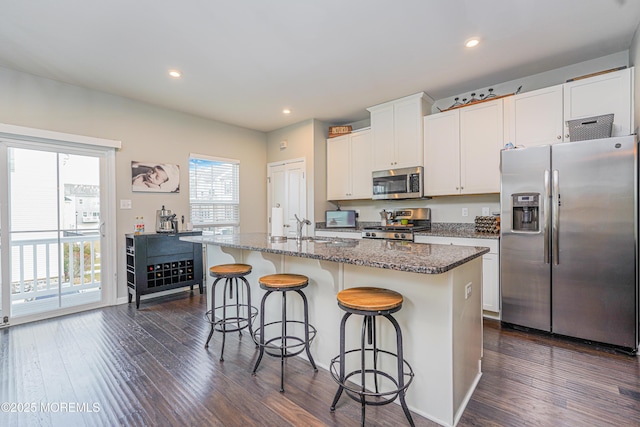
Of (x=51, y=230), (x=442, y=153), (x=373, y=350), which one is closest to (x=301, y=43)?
(x=442, y=153)

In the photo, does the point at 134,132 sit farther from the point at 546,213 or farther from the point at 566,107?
the point at 566,107

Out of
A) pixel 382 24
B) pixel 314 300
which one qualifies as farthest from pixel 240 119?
pixel 314 300

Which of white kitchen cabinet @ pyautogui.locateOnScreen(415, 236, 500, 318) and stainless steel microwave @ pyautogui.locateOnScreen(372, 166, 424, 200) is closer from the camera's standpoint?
white kitchen cabinet @ pyautogui.locateOnScreen(415, 236, 500, 318)

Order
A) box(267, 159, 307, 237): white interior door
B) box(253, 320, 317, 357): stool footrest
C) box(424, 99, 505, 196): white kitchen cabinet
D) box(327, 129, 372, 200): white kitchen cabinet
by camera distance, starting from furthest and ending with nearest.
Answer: box(267, 159, 307, 237): white interior door, box(327, 129, 372, 200): white kitchen cabinet, box(424, 99, 505, 196): white kitchen cabinet, box(253, 320, 317, 357): stool footrest

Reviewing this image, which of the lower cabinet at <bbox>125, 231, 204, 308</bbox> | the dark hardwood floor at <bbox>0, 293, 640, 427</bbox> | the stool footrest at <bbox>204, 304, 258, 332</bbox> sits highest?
the lower cabinet at <bbox>125, 231, 204, 308</bbox>

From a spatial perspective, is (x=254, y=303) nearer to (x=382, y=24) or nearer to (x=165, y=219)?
(x=165, y=219)

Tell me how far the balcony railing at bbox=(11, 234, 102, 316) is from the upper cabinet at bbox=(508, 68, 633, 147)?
5.19 meters

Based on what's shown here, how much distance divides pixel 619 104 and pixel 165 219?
5196 mm

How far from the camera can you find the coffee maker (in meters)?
4.08

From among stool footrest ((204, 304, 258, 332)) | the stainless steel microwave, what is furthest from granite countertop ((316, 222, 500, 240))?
stool footrest ((204, 304, 258, 332))

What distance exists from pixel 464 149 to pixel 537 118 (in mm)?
750

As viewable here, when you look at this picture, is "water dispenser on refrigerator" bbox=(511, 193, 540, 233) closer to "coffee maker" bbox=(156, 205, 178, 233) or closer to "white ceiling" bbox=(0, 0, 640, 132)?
"white ceiling" bbox=(0, 0, 640, 132)

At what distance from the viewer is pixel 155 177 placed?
4.18 m

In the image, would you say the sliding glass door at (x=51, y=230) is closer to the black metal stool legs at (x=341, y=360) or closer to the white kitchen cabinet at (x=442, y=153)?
the black metal stool legs at (x=341, y=360)
